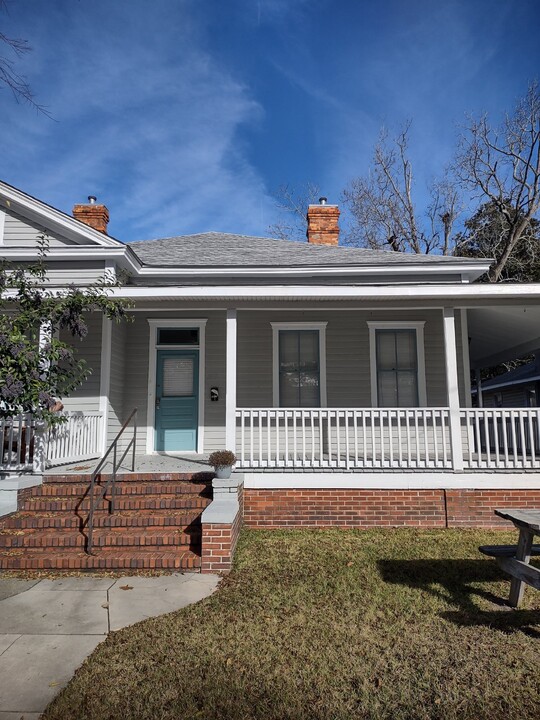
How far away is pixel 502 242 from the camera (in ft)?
78.5

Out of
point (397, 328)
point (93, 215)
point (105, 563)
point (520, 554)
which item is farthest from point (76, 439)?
point (93, 215)

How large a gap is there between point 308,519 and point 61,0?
6.90 meters

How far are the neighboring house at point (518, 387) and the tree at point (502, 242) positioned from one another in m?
6.82

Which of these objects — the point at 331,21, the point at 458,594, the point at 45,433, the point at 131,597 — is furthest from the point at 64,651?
the point at 331,21

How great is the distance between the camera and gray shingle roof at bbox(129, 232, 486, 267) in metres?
9.34

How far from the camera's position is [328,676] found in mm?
2998

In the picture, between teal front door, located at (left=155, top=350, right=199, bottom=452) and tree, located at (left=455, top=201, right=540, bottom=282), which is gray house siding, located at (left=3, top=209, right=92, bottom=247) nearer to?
teal front door, located at (left=155, top=350, right=199, bottom=452)

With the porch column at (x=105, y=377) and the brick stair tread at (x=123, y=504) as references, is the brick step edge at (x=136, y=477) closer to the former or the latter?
the brick stair tread at (x=123, y=504)

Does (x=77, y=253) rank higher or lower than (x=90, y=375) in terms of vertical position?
higher

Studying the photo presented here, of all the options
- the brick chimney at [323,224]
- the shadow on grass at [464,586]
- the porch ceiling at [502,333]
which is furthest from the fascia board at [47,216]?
the shadow on grass at [464,586]

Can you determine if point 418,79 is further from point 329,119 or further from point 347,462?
point 347,462

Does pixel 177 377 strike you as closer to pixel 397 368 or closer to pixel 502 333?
pixel 397 368

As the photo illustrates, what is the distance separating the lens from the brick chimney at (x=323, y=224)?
1264cm

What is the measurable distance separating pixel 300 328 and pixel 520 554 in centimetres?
558
